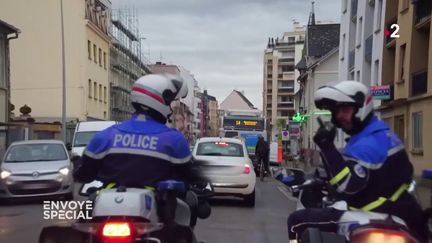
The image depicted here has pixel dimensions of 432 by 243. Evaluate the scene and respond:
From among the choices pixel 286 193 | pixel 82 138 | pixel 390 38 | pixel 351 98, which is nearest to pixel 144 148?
pixel 351 98

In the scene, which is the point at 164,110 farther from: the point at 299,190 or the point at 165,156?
the point at 299,190

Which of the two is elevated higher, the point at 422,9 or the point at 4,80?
the point at 422,9

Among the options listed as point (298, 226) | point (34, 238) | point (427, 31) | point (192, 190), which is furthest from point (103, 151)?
point (427, 31)

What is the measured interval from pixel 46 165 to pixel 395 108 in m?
18.3

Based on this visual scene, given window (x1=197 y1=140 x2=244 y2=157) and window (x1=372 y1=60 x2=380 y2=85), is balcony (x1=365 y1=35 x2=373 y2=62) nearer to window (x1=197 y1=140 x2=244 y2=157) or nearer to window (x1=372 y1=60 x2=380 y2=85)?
window (x1=372 y1=60 x2=380 y2=85)

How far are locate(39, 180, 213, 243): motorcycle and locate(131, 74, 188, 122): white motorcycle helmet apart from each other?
671 millimetres

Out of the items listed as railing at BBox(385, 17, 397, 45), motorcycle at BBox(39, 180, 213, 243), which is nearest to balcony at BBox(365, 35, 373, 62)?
railing at BBox(385, 17, 397, 45)

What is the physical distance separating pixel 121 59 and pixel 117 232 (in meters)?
60.6

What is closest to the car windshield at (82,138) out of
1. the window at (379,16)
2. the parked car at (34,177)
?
the parked car at (34,177)

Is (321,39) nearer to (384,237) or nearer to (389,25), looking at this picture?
(389,25)

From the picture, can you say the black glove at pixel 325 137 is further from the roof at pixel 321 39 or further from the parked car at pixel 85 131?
the roof at pixel 321 39

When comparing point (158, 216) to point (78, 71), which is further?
point (78, 71)

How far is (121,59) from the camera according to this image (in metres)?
63.4

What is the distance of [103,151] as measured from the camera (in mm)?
4523
